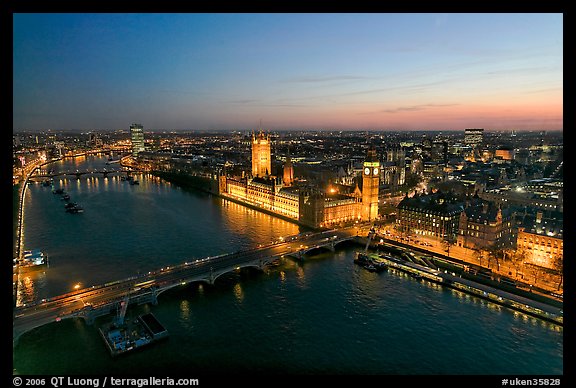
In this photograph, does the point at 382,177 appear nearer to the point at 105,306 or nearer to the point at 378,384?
the point at 105,306

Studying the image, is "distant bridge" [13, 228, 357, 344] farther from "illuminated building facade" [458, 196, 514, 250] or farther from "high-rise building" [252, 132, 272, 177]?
"high-rise building" [252, 132, 272, 177]

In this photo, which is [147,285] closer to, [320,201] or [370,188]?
[320,201]

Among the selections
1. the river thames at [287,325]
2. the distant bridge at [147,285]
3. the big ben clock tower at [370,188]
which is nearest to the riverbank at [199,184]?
the big ben clock tower at [370,188]

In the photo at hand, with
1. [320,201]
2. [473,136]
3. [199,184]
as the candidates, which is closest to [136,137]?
[199,184]

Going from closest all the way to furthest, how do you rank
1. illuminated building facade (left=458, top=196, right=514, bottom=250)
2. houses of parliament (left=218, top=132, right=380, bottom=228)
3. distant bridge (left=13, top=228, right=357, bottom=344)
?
distant bridge (left=13, top=228, right=357, bottom=344)
illuminated building facade (left=458, top=196, right=514, bottom=250)
houses of parliament (left=218, top=132, right=380, bottom=228)

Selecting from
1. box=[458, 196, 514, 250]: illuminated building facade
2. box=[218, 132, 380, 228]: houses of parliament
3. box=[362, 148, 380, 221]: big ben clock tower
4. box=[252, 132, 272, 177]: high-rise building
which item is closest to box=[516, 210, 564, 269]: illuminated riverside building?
box=[458, 196, 514, 250]: illuminated building facade

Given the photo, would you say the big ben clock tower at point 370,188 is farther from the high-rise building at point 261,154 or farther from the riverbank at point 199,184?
the high-rise building at point 261,154
